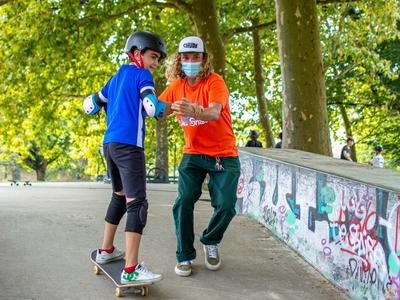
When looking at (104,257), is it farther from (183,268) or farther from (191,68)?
(191,68)

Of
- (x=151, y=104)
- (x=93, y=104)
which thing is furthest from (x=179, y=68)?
(x=151, y=104)

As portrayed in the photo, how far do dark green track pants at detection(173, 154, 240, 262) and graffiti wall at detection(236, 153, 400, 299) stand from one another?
80cm

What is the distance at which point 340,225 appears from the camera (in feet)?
15.6

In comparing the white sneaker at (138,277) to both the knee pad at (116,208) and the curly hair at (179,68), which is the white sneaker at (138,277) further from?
the curly hair at (179,68)

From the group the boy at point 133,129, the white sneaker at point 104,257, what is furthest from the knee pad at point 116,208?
the white sneaker at point 104,257

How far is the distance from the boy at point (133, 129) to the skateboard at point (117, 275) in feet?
0.16

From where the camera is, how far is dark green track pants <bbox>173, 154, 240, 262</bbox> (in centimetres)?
501

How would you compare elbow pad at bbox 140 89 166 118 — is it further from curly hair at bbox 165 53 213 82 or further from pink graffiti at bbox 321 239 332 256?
pink graffiti at bbox 321 239 332 256

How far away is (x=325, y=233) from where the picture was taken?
5066mm

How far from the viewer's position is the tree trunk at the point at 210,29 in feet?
48.7

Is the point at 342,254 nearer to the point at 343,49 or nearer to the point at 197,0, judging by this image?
the point at 197,0

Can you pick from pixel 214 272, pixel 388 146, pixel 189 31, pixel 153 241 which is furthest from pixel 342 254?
pixel 388 146

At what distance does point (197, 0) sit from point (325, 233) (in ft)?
35.9

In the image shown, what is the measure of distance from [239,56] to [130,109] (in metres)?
24.9
